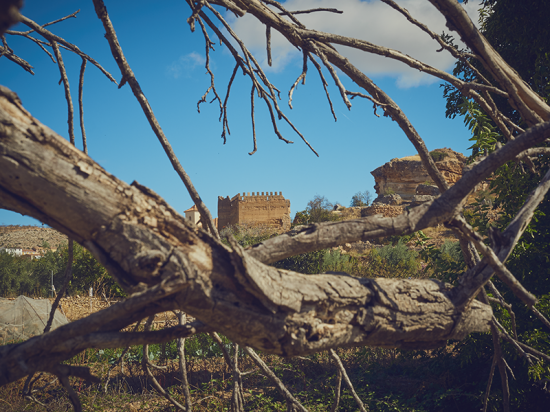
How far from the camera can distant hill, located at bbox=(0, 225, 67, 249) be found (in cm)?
3688

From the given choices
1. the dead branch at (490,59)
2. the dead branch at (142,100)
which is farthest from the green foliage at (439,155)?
the dead branch at (142,100)

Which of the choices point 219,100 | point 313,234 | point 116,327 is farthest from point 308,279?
point 219,100

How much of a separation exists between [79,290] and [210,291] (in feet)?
44.8

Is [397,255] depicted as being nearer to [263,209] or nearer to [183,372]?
[183,372]

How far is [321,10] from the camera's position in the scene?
203 centimetres

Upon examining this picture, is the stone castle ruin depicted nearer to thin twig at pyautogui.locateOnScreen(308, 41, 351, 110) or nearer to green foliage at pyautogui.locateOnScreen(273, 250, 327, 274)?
green foliage at pyautogui.locateOnScreen(273, 250, 327, 274)

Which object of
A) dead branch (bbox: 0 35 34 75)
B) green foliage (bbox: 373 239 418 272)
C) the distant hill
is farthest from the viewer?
the distant hill

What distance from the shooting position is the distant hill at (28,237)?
36.9 metres

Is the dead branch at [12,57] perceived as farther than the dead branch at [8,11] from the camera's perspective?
Yes

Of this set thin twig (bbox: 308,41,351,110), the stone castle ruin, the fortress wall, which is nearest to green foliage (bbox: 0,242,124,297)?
thin twig (bbox: 308,41,351,110)

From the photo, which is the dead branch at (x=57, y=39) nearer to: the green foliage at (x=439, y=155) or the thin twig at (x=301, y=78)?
the thin twig at (x=301, y=78)

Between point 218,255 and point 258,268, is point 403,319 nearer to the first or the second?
point 258,268

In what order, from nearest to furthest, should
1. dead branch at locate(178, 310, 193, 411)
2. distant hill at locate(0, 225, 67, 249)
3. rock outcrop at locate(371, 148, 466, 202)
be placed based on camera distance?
dead branch at locate(178, 310, 193, 411)
rock outcrop at locate(371, 148, 466, 202)
distant hill at locate(0, 225, 67, 249)

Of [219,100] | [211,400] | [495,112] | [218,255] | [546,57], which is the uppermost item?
[546,57]
